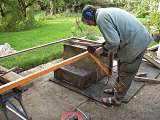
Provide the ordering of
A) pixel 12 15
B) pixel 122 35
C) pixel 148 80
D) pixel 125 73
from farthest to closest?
pixel 12 15 < pixel 148 80 < pixel 125 73 < pixel 122 35

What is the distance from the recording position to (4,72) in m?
4.17

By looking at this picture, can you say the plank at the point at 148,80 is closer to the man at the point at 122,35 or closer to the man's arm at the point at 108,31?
the man at the point at 122,35

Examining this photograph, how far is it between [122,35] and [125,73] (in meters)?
0.80

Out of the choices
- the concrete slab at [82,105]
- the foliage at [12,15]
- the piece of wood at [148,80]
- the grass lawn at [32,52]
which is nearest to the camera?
the concrete slab at [82,105]

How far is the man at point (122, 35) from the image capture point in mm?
4148

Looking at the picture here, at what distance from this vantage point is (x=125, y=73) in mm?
4883

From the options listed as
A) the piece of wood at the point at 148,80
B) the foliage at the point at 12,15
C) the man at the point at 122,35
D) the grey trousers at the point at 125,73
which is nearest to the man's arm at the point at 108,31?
the man at the point at 122,35

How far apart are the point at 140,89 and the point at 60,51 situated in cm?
291

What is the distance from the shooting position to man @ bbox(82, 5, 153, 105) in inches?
163

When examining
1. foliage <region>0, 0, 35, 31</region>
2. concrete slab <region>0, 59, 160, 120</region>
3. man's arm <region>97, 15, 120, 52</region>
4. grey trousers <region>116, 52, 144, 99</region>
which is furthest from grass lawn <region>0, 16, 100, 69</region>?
man's arm <region>97, 15, 120, 52</region>

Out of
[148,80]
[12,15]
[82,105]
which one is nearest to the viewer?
[82,105]

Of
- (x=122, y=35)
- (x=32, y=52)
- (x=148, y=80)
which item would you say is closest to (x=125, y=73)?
(x=122, y=35)

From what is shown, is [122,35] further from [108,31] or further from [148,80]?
[148,80]

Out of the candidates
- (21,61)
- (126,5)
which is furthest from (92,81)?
(126,5)
